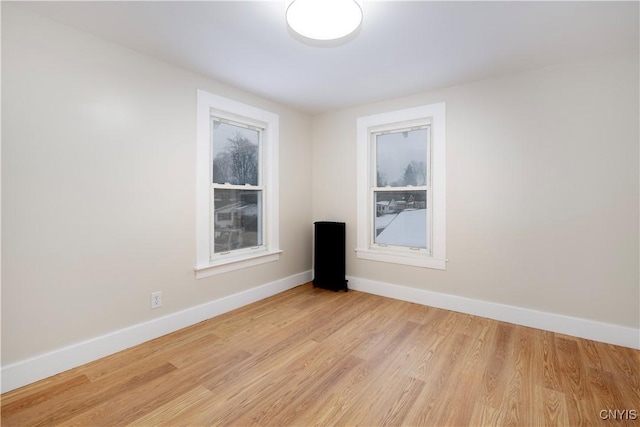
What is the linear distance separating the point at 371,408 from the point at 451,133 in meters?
Result: 2.69

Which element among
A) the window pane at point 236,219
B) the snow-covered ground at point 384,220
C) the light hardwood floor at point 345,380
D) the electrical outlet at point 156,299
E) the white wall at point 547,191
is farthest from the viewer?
the snow-covered ground at point 384,220

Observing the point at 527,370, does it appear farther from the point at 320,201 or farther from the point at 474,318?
the point at 320,201

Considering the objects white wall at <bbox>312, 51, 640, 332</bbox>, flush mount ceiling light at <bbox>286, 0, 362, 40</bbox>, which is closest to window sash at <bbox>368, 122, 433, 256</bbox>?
white wall at <bbox>312, 51, 640, 332</bbox>

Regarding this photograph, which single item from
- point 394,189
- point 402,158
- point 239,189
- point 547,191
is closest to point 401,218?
point 394,189

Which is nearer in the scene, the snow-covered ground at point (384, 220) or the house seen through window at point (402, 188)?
the house seen through window at point (402, 188)

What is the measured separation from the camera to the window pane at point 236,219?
310 centimetres

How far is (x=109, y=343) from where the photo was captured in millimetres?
2211

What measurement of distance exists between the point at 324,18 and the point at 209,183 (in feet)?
6.06

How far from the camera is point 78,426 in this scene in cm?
152

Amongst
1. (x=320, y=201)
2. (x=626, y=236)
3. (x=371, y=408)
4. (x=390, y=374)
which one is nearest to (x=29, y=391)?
(x=371, y=408)

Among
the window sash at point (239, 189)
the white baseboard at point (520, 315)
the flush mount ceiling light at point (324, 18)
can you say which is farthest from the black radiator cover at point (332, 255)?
the flush mount ceiling light at point (324, 18)

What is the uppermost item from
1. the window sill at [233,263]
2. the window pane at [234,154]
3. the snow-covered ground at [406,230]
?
the window pane at [234,154]

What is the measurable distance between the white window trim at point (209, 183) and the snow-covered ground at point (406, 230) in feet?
4.55

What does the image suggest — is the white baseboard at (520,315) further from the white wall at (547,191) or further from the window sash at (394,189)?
the window sash at (394,189)
